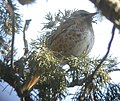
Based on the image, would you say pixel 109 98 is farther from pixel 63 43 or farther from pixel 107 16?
pixel 107 16

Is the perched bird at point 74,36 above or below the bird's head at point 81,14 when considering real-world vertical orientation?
below

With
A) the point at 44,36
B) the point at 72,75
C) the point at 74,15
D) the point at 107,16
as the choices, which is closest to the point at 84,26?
the point at 74,15

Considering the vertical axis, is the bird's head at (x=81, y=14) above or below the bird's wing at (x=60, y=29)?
above

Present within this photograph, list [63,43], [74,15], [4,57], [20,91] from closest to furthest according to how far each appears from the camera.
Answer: [20,91], [4,57], [63,43], [74,15]

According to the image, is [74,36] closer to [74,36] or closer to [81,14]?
[74,36]

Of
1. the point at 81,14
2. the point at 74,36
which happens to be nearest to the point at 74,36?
the point at 74,36

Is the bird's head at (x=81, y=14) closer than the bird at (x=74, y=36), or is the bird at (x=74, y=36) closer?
the bird at (x=74, y=36)
